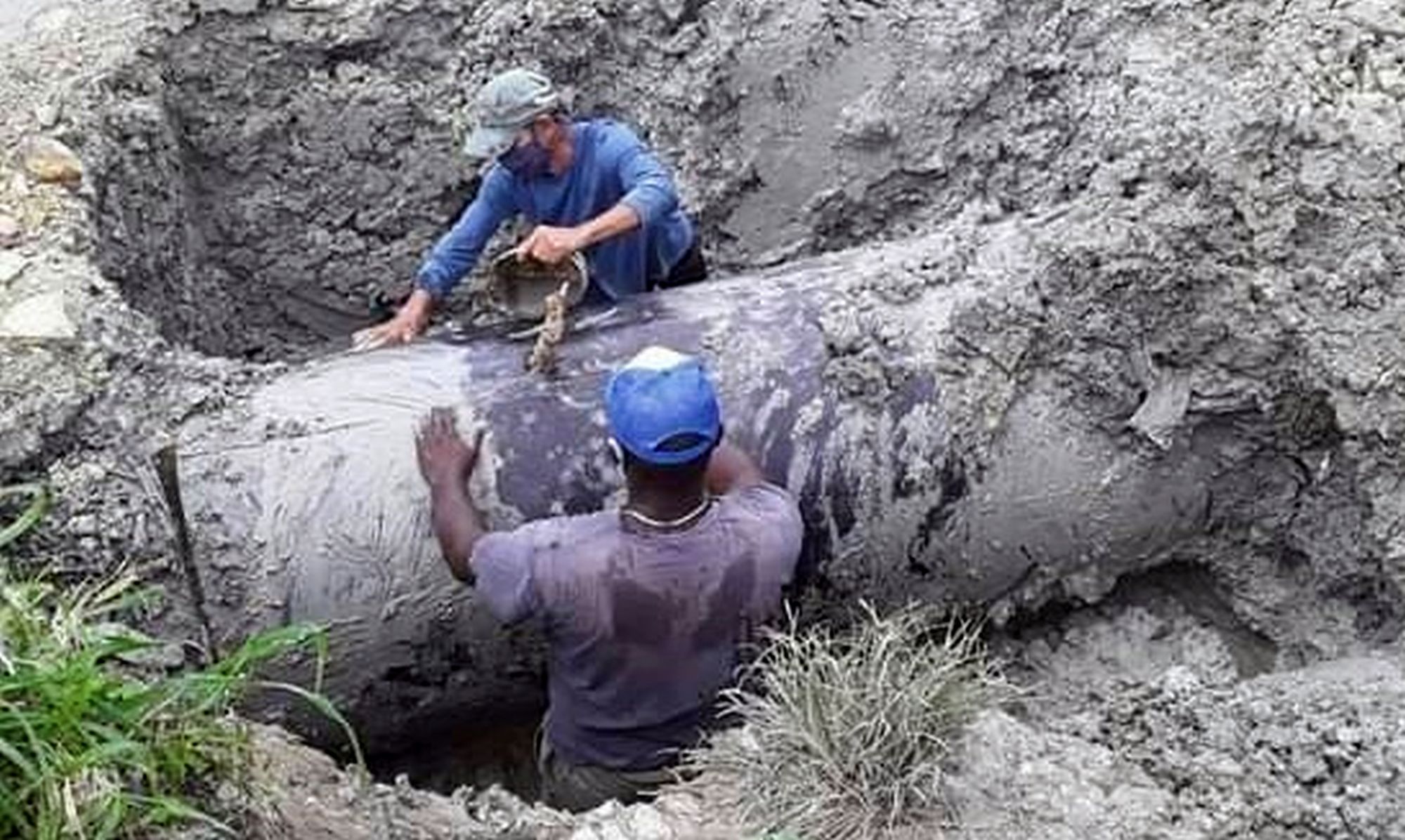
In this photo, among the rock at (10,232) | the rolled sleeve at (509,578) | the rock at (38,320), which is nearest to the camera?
the rolled sleeve at (509,578)

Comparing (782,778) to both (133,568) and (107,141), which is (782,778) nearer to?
(133,568)

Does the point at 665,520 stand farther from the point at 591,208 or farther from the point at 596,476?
the point at 591,208

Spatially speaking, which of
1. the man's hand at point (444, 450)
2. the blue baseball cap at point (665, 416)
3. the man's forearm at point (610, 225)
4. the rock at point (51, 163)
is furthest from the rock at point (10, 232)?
the blue baseball cap at point (665, 416)

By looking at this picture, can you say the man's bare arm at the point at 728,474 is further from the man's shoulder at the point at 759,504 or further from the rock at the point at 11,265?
the rock at the point at 11,265

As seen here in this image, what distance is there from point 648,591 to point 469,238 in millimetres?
1507

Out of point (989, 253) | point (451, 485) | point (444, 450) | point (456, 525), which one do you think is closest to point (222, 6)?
point (444, 450)

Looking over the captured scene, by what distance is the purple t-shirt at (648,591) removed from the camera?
4238mm

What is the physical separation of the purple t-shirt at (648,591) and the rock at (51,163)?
1.66 metres

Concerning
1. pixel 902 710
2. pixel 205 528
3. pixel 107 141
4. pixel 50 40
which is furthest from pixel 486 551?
pixel 50 40

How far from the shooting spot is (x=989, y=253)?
16.5 feet

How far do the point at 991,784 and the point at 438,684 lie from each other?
71.3 inches

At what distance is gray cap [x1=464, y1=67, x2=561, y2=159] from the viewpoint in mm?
5152

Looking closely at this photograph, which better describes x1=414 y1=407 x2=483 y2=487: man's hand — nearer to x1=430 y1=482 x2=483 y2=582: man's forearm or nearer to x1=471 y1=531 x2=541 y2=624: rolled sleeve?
x1=430 y1=482 x2=483 y2=582: man's forearm

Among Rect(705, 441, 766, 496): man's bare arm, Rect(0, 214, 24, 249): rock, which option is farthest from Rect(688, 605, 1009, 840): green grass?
Rect(0, 214, 24, 249): rock
